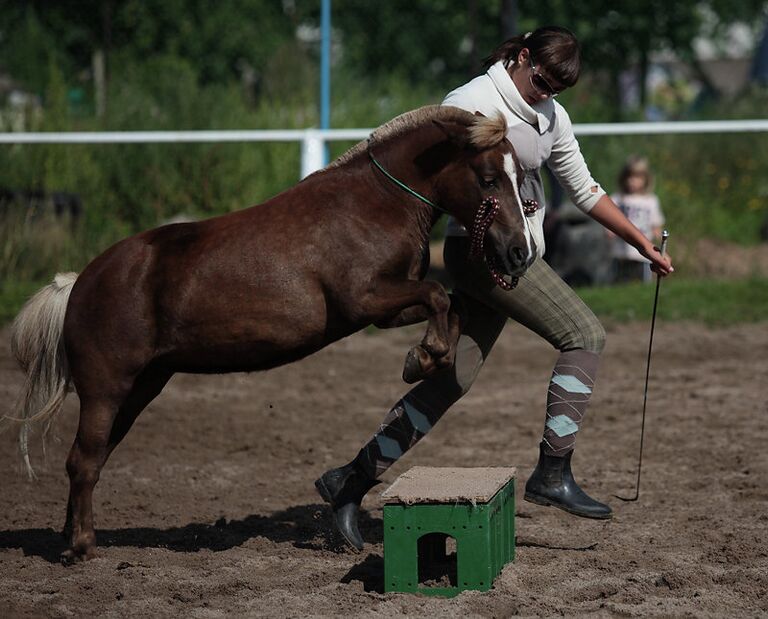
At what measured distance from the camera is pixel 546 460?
Answer: 4.55m

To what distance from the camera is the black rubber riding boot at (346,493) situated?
15.4ft

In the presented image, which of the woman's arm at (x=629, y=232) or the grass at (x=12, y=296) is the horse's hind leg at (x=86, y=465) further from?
the grass at (x=12, y=296)

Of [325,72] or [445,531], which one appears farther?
[325,72]

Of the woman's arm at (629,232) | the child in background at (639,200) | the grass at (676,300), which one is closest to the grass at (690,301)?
the grass at (676,300)

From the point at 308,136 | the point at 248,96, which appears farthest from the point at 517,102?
the point at 248,96

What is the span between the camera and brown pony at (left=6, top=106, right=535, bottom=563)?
423cm

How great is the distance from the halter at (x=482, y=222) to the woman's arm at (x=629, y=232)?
1.56 ft

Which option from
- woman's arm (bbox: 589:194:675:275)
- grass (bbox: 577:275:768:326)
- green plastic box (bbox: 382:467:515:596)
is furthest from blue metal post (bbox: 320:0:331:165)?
green plastic box (bbox: 382:467:515:596)

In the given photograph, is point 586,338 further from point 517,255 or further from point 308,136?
point 308,136

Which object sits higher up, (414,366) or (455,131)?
(455,131)

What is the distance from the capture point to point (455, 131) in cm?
421

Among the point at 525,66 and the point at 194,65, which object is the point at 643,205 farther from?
the point at 194,65

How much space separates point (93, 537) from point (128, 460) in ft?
5.98

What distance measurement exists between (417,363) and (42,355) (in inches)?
61.2
